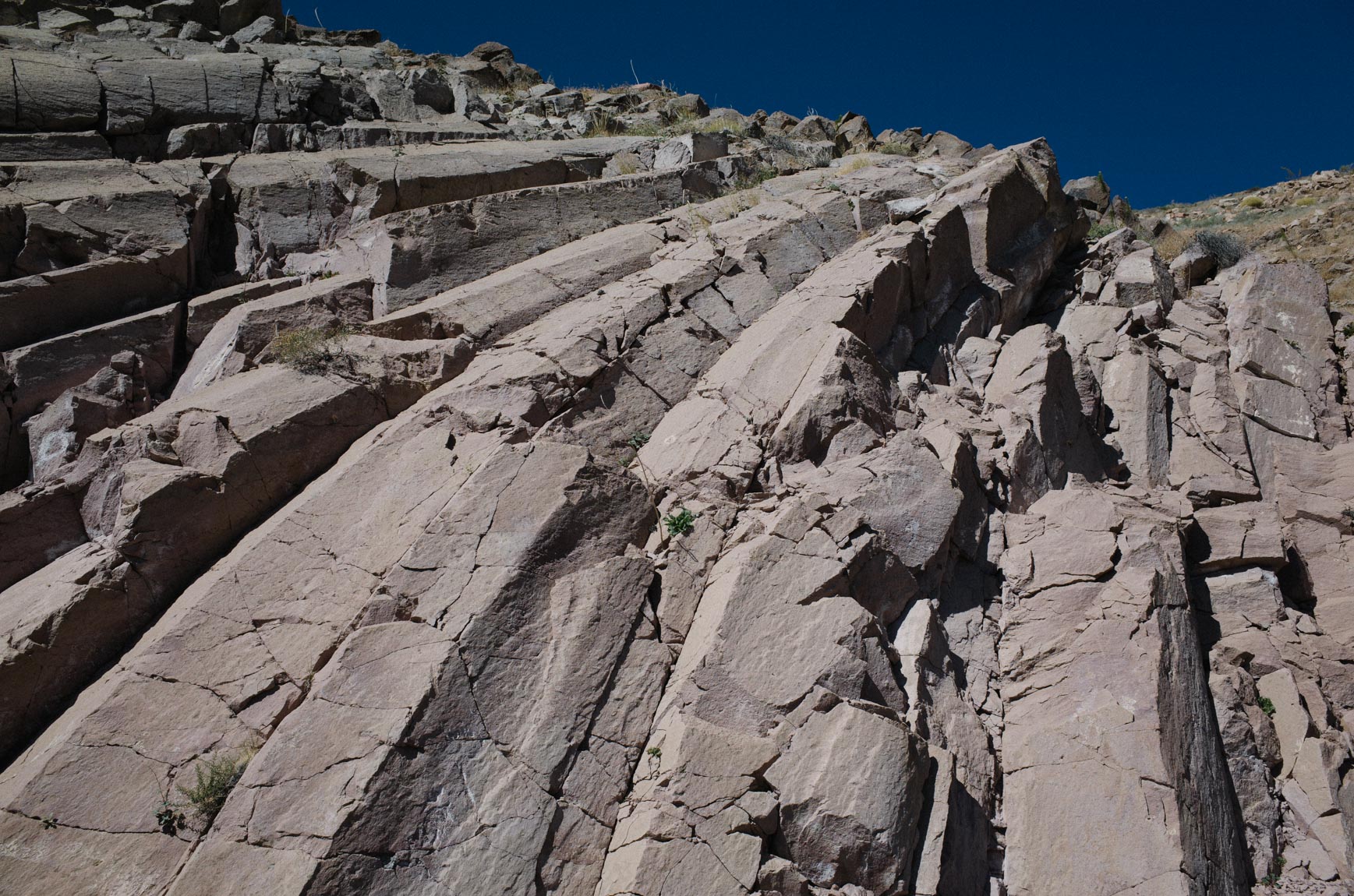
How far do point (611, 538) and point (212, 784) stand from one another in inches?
115

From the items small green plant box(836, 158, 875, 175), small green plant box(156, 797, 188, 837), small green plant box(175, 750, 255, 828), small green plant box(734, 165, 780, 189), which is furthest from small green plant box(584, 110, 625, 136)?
small green plant box(156, 797, 188, 837)

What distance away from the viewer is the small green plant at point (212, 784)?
469cm

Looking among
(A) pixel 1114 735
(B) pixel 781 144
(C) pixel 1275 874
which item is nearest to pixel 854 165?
(B) pixel 781 144

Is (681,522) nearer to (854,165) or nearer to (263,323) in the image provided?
(263,323)

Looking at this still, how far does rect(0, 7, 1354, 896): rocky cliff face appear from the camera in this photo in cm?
474

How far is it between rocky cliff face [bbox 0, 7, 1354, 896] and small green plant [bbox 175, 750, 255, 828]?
25 millimetres

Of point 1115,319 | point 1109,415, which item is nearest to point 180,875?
point 1109,415

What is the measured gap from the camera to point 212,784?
4715 millimetres

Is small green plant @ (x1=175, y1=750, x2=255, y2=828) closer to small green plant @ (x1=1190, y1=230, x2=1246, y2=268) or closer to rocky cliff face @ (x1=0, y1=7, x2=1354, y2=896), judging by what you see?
rocky cliff face @ (x1=0, y1=7, x2=1354, y2=896)

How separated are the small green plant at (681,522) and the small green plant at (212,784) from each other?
10.4ft

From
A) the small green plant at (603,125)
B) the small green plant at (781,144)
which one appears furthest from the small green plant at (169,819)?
the small green plant at (781,144)

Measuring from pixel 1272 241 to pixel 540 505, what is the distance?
17.4 metres

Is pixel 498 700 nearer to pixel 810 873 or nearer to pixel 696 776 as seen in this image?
pixel 696 776

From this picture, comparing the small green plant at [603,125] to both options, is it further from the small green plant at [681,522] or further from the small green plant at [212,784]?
the small green plant at [212,784]
